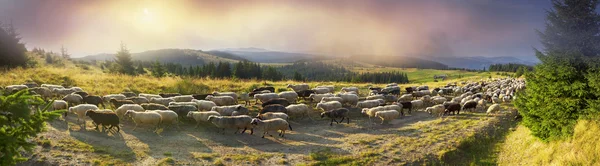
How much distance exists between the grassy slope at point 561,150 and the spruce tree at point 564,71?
0.51 m

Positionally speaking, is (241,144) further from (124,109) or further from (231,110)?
(124,109)

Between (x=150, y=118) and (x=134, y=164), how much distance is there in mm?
5495

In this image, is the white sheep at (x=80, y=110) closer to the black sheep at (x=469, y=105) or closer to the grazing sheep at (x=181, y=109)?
the grazing sheep at (x=181, y=109)

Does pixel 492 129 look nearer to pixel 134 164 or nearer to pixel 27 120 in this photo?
pixel 134 164

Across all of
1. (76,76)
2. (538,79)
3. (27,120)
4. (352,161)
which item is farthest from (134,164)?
(76,76)

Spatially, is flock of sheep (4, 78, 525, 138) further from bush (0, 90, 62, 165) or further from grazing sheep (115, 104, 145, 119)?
bush (0, 90, 62, 165)

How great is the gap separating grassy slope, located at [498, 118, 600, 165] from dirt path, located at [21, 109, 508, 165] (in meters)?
2.91

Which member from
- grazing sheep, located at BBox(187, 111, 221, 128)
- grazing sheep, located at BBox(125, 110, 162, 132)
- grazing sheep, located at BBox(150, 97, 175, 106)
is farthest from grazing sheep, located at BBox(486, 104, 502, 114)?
grazing sheep, located at BBox(150, 97, 175, 106)

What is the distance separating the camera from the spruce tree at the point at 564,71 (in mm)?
14027

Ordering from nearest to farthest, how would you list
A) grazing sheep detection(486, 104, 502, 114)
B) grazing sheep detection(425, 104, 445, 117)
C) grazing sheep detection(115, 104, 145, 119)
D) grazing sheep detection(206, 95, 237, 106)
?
grazing sheep detection(115, 104, 145, 119)
grazing sheep detection(206, 95, 237, 106)
grazing sheep detection(486, 104, 502, 114)
grazing sheep detection(425, 104, 445, 117)

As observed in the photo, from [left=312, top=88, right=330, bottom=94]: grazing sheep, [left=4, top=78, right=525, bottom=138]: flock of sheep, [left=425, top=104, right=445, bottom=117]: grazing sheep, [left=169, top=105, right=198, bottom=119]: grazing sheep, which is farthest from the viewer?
[left=312, top=88, right=330, bottom=94]: grazing sheep

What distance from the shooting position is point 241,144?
17.3 meters

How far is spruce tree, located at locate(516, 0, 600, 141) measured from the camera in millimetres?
14027

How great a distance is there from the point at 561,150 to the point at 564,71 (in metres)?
3.73
